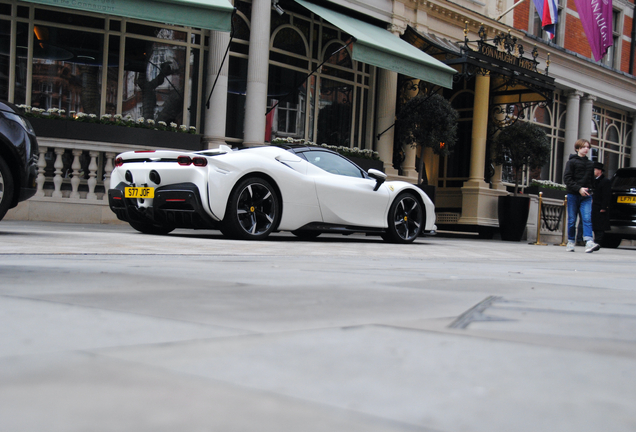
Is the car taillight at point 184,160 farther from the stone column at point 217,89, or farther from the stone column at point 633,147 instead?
the stone column at point 633,147

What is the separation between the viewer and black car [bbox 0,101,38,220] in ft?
19.7

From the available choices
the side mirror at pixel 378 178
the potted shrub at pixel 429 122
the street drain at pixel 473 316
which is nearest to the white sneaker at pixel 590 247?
the side mirror at pixel 378 178

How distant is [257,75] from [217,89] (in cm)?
87

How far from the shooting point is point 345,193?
28.2 feet

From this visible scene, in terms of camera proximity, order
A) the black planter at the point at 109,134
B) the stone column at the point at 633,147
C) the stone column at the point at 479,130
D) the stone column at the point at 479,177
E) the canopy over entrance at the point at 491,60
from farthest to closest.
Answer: the stone column at the point at 633,147, the stone column at the point at 479,130, the stone column at the point at 479,177, the canopy over entrance at the point at 491,60, the black planter at the point at 109,134

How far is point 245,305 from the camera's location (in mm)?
2076

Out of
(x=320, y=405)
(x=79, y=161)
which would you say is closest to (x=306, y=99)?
(x=79, y=161)

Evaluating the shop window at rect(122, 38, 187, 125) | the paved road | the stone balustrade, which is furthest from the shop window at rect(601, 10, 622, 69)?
the paved road

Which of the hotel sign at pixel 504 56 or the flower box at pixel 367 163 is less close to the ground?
the hotel sign at pixel 504 56

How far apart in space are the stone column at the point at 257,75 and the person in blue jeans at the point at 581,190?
5966 mm

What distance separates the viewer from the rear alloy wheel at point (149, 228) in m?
8.30

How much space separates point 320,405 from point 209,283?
6.27ft

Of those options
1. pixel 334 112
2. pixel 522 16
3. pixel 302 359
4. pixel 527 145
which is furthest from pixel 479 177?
pixel 302 359

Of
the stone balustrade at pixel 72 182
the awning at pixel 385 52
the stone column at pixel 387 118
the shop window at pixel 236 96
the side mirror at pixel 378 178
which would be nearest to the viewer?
the side mirror at pixel 378 178
